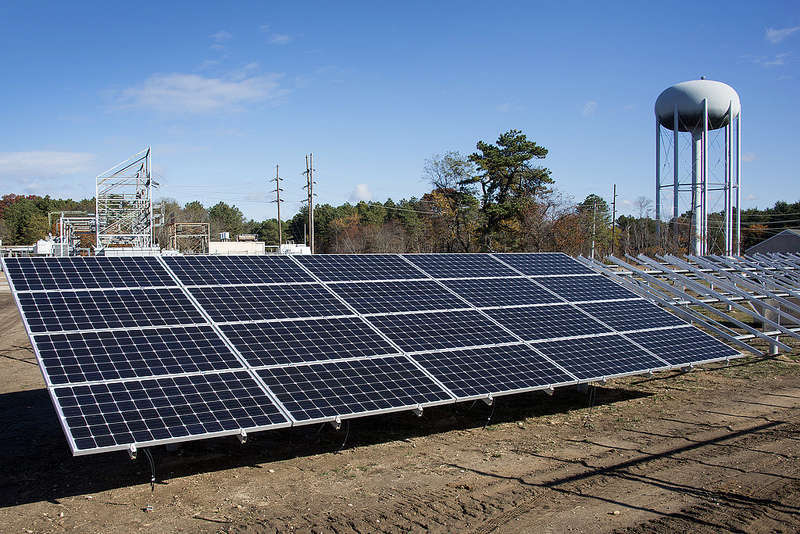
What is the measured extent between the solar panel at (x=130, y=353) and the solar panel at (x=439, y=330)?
3663mm

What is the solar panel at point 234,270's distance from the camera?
13766mm

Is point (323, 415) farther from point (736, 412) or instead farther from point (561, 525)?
point (736, 412)

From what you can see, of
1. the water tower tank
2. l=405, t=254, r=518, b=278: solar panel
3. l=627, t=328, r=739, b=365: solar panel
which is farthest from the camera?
the water tower tank

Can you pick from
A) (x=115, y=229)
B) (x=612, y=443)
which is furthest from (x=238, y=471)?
(x=115, y=229)

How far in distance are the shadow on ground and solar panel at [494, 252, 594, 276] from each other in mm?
4493

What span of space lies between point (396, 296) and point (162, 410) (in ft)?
22.5

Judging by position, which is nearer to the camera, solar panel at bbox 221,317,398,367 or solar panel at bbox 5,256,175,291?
solar panel at bbox 221,317,398,367

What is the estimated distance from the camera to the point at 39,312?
10852 millimetres

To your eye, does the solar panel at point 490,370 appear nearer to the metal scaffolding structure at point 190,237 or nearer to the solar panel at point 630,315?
the solar panel at point 630,315

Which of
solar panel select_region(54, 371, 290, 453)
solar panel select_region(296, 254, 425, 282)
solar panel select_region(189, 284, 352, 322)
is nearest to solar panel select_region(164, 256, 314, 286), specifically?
solar panel select_region(189, 284, 352, 322)

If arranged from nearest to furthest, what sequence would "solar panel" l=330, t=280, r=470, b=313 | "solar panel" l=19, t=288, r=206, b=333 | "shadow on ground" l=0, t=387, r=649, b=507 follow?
"shadow on ground" l=0, t=387, r=649, b=507 → "solar panel" l=19, t=288, r=206, b=333 → "solar panel" l=330, t=280, r=470, b=313

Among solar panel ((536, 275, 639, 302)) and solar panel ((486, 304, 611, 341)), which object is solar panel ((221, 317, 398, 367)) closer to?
solar panel ((486, 304, 611, 341))

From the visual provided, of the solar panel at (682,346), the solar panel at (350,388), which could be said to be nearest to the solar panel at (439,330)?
the solar panel at (350,388)

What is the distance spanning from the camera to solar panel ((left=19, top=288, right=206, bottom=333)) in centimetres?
1075
